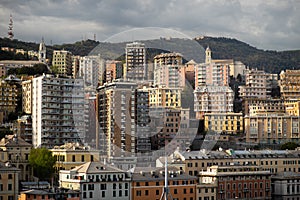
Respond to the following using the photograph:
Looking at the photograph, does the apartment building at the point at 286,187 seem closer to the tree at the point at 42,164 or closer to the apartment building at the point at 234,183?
the apartment building at the point at 234,183

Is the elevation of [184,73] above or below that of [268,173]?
above

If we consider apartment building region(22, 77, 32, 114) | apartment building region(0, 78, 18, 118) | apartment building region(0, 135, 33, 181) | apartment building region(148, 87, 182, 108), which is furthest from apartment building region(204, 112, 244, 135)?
apartment building region(0, 135, 33, 181)

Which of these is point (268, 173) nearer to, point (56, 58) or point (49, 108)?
point (49, 108)

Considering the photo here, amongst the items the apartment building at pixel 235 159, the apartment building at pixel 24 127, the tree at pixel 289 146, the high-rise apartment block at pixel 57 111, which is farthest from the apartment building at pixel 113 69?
the apartment building at pixel 235 159

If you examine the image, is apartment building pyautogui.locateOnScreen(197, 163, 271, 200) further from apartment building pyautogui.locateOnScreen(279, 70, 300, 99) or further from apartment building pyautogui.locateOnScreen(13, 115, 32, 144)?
apartment building pyautogui.locateOnScreen(279, 70, 300, 99)

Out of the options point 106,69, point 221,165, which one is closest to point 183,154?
point 221,165

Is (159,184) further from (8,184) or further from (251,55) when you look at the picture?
(251,55)
